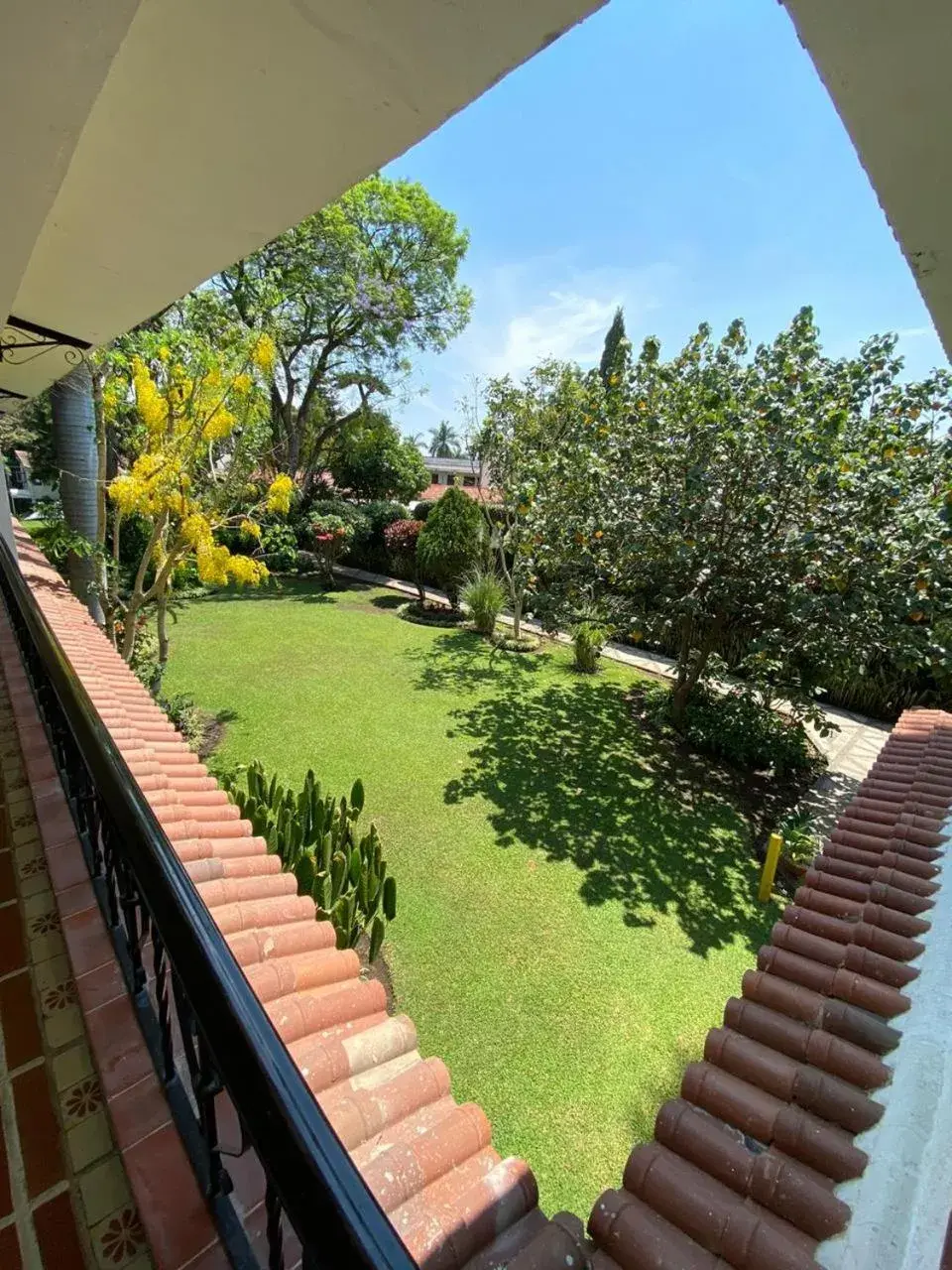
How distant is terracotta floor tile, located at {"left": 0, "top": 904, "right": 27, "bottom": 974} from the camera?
1.70 m

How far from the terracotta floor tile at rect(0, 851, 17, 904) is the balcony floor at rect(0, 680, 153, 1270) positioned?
0.05 meters

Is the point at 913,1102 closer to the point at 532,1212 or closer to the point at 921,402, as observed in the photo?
the point at 532,1212

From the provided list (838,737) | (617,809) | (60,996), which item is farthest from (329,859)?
(838,737)

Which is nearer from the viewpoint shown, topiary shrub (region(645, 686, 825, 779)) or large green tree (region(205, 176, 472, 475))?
topiary shrub (region(645, 686, 825, 779))

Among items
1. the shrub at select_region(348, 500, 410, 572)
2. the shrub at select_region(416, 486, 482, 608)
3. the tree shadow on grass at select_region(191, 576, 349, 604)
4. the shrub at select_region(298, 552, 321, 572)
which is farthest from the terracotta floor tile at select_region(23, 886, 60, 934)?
the shrub at select_region(348, 500, 410, 572)

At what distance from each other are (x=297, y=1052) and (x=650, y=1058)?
9.85 ft

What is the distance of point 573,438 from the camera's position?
843cm

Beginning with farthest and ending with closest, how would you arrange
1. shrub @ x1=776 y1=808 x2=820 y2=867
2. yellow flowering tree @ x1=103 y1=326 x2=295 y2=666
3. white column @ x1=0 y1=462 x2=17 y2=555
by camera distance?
white column @ x1=0 y1=462 x2=17 y2=555
yellow flowering tree @ x1=103 y1=326 x2=295 y2=666
shrub @ x1=776 y1=808 x2=820 y2=867

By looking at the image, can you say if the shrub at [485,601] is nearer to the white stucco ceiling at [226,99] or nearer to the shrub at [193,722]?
the shrub at [193,722]

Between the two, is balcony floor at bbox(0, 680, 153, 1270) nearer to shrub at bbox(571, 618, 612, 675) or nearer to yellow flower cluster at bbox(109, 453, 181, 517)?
yellow flower cluster at bbox(109, 453, 181, 517)

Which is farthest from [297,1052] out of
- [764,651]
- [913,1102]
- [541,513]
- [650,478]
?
[541,513]

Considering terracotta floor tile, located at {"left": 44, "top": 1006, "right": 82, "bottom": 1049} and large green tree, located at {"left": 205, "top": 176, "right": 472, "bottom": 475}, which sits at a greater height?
A: large green tree, located at {"left": 205, "top": 176, "right": 472, "bottom": 475}

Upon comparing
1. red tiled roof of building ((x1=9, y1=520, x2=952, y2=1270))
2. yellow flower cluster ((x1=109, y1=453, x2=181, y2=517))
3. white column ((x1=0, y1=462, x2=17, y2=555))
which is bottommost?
red tiled roof of building ((x1=9, y1=520, x2=952, y2=1270))

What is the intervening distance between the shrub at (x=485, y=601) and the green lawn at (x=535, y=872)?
8.78 ft
